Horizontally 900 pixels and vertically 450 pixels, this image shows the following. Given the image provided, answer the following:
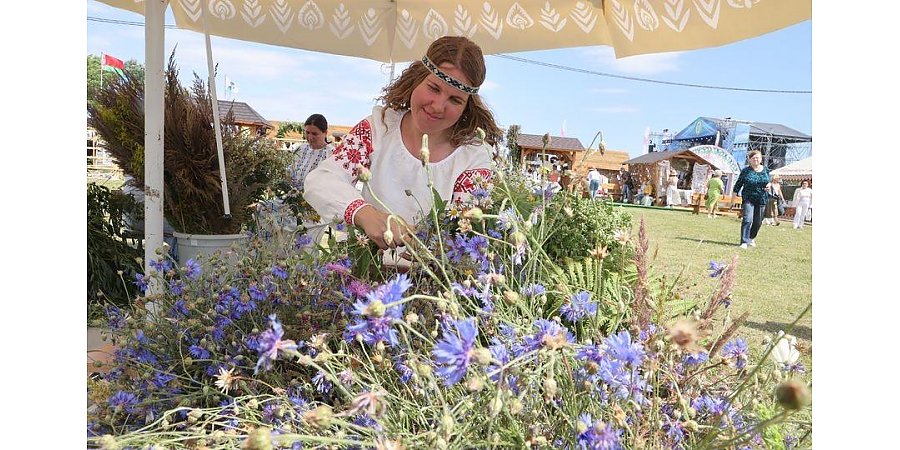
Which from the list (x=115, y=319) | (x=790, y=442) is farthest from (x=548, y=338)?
(x=115, y=319)

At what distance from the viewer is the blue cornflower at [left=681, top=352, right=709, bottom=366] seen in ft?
2.14

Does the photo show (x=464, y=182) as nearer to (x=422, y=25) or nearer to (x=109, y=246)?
(x=422, y=25)

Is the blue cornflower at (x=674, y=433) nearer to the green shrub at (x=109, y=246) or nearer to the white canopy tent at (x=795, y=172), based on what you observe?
the green shrub at (x=109, y=246)

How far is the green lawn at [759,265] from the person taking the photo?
4.16 meters

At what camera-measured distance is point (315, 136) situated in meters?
4.89

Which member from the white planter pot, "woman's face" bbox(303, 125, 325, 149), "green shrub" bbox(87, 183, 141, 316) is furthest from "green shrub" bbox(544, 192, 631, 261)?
"woman's face" bbox(303, 125, 325, 149)

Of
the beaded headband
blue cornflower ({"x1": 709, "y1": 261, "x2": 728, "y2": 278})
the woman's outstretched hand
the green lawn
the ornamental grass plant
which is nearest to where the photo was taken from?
blue cornflower ({"x1": 709, "y1": 261, "x2": 728, "y2": 278})

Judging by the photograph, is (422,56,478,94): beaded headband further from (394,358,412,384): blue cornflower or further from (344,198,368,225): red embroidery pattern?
(394,358,412,384): blue cornflower

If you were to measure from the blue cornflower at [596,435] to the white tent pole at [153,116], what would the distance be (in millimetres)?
1765

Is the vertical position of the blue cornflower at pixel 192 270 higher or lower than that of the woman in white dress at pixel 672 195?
lower

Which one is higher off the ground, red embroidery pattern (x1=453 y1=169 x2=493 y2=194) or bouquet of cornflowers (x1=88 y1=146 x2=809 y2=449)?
red embroidery pattern (x1=453 y1=169 x2=493 y2=194)

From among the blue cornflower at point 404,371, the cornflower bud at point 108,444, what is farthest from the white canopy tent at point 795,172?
the cornflower bud at point 108,444
